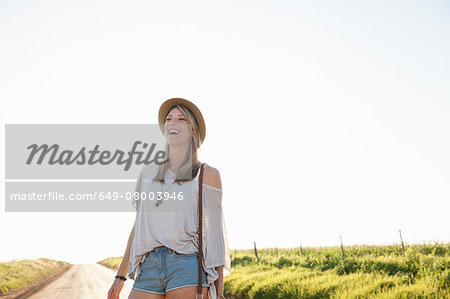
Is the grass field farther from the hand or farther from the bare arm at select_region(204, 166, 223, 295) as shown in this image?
the hand

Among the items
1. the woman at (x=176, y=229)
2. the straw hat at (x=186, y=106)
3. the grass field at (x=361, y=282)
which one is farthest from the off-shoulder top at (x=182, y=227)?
the grass field at (x=361, y=282)

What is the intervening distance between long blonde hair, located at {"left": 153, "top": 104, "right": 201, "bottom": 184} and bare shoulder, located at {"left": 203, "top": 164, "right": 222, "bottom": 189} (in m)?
0.08

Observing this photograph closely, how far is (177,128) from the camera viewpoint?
2.71 meters

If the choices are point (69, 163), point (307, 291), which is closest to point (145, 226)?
point (69, 163)

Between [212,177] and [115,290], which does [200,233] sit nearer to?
[212,177]

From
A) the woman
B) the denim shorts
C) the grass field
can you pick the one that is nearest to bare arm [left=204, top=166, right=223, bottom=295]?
the woman

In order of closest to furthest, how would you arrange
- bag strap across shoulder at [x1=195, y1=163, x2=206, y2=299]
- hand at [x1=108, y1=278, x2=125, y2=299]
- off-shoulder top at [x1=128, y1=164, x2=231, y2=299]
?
bag strap across shoulder at [x1=195, y1=163, x2=206, y2=299], off-shoulder top at [x1=128, y1=164, x2=231, y2=299], hand at [x1=108, y1=278, x2=125, y2=299]

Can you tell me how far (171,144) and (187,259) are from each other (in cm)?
84

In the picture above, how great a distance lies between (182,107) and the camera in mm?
2820

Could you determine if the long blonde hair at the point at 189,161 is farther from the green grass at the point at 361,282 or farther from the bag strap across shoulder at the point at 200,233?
the green grass at the point at 361,282

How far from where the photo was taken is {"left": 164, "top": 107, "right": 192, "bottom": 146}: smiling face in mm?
2672

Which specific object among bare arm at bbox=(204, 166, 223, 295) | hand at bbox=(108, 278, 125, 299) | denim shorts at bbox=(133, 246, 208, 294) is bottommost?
hand at bbox=(108, 278, 125, 299)

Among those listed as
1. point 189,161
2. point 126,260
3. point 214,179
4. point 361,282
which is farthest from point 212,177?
point 361,282

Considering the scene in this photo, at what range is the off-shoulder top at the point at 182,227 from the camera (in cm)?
232
